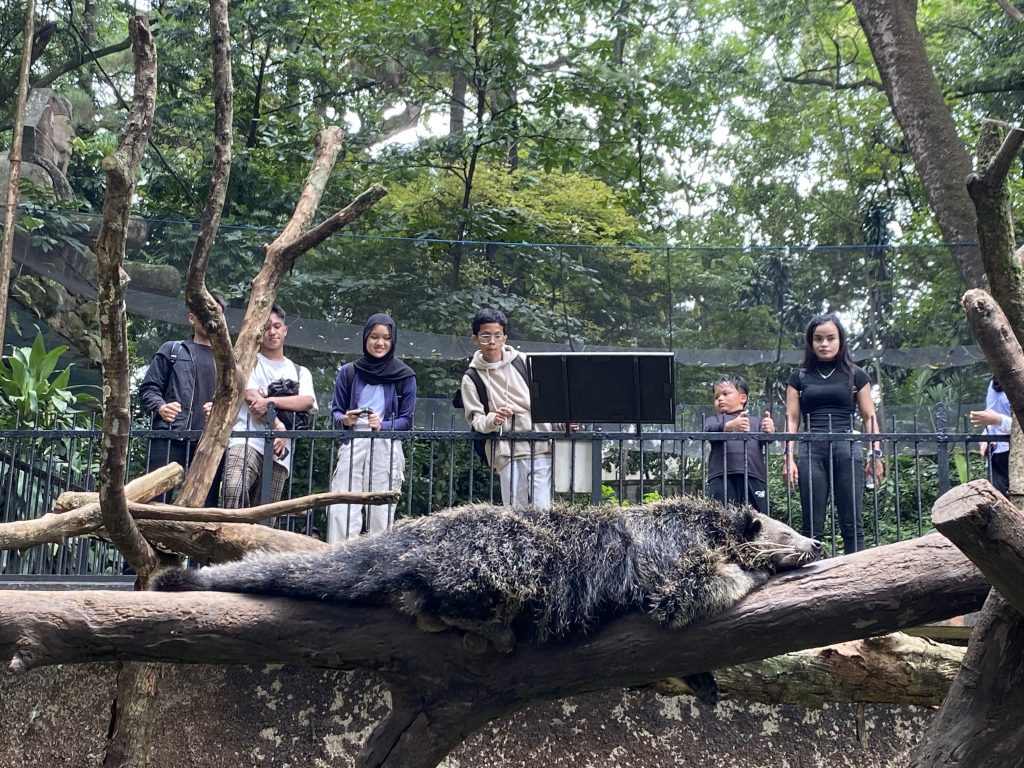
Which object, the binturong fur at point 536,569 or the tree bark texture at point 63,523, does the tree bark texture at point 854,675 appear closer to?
the binturong fur at point 536,569

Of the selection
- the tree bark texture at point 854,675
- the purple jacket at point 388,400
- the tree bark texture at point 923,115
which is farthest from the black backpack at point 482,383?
the tree bark texture at point 923,115

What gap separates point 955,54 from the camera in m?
12.4

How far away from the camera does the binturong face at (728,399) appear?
18.5ft

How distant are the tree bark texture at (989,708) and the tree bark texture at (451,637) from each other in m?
0.10

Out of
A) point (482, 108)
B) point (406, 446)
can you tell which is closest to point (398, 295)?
point (406, 446)

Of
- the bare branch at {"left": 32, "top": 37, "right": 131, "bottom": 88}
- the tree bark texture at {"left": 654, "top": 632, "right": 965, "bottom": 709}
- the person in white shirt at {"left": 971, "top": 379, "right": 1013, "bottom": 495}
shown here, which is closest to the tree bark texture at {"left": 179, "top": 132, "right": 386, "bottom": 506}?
the tree bark texture at {"left": 654, "top": 632, "right": 965, "bottom": 709}

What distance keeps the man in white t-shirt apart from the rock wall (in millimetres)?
1164

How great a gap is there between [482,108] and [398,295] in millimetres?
2917

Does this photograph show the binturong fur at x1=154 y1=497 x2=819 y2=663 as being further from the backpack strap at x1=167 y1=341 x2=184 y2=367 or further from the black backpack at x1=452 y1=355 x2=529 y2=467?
the backpack strap at x1=167 y1=341 x2=184 y2=367

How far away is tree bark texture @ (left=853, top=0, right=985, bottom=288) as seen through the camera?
807 cm

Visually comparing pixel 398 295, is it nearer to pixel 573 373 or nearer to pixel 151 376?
pixel 151 376

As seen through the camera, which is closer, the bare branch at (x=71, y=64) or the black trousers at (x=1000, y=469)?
the black trousers at (x=1000, y=469)

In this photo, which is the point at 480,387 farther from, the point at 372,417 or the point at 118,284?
the point at 118,284

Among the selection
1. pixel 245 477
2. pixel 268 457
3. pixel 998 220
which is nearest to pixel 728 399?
pixel 268 457
